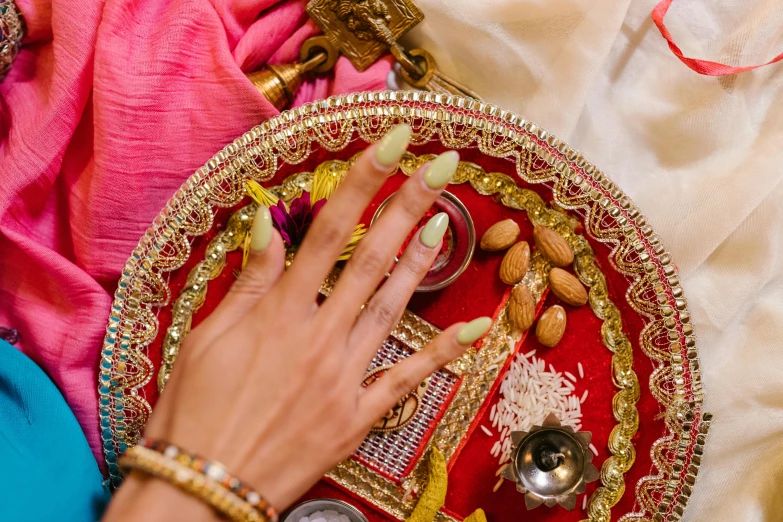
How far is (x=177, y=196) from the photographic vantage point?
2.52 ft

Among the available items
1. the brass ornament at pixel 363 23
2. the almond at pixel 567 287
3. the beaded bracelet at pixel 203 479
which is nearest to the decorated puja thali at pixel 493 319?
the almond at pixel 567 287

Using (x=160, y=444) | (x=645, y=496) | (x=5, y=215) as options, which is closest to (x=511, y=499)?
(x=645, y=496)

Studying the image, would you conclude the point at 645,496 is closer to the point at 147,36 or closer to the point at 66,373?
the point at 66,373

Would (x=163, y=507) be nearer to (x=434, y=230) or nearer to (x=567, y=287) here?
(x=434, y=230)

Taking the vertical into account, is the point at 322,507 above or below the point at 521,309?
below

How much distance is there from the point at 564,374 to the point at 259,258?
0.40 metres

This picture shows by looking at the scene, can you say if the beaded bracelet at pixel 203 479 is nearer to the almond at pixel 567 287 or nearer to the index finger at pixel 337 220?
the index finger at pixel 337 220

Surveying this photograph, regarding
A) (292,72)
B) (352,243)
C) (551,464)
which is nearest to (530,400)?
(551,464)

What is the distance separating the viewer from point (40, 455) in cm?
75

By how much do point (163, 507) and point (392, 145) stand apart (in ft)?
1.27

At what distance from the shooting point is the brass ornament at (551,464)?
70cm

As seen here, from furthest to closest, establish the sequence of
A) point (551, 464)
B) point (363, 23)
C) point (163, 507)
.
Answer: point (363, 23)
point (551, 464)
point (163, 507)

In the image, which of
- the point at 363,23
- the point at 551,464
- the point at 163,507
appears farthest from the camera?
the point at 363,23

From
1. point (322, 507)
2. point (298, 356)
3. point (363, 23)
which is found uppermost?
point (363, 23)
